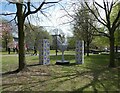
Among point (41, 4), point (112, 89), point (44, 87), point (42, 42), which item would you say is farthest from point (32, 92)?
point (42, 42)

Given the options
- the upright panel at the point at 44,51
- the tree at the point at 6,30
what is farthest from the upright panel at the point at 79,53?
the tree at the point at 6,30

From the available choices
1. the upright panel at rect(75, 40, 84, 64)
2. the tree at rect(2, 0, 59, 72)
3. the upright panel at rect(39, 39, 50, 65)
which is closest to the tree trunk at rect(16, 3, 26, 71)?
the tree at rect(2, 0, 59, 72)

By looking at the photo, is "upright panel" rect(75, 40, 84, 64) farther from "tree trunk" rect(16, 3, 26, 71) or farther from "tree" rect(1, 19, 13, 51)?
"tree trunk" rect(16, 3, 26, 71)

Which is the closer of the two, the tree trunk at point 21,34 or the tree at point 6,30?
the tree trunk at point 21,34

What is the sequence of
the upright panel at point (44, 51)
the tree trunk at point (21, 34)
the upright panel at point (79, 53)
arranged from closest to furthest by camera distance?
1. the tree trunk at point (21, 34)
2. the upright panel at point (44, 51)
3. the upright panel at point (79, 53)

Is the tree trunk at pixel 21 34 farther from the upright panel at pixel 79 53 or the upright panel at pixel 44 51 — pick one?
the upright panel at pixel 79 53

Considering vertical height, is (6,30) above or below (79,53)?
above

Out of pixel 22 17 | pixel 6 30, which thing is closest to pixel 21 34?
pixel 22 17

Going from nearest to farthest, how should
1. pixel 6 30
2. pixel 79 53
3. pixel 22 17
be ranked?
pixel 22 17 < pixel 79 53 < pixel 6 30

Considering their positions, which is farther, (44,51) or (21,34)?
(44,51)

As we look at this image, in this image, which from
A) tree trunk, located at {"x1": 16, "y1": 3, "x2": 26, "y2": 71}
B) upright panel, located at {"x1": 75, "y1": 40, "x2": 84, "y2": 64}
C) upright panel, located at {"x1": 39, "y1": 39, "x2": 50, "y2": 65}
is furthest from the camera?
upright panel, located at {"x1": 75, "y1": 40, "x2": 84, "y2": 64}

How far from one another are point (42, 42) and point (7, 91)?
9648 mm

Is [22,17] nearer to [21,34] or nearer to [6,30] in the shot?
[21,34]

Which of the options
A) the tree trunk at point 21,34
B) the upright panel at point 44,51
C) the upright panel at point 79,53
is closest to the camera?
the tree trunk at point 21,34
